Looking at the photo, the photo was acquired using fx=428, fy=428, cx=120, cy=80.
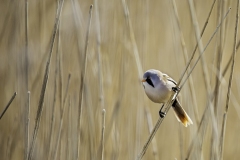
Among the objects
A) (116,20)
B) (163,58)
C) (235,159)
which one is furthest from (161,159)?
(116,20)

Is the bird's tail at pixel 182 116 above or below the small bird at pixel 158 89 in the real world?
below

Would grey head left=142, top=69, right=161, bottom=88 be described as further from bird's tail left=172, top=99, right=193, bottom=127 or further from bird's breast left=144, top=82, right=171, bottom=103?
bird's tail left=172, top=99, right=193, bottom=127

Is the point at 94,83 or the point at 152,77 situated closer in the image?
the point at 152,77

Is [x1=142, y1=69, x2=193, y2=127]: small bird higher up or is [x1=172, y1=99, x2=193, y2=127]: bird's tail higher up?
[x1=142, y1=69, x2=193, y2=127]: small bird

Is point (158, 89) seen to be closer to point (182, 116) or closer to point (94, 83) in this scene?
point (182, 116)

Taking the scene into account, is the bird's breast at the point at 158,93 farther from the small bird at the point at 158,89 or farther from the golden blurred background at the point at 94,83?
the golden blurred background at the point at 94,83

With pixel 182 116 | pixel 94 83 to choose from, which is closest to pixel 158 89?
pixel 182 116

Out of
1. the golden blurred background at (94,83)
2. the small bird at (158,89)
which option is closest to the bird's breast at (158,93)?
the small bird at (158,89)

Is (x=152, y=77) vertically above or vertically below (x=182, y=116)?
above

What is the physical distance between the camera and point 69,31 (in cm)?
234

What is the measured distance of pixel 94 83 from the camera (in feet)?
7.62

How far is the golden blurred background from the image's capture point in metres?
1.83

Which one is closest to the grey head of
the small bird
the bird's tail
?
the small bird

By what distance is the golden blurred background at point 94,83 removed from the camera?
6.00 ft
